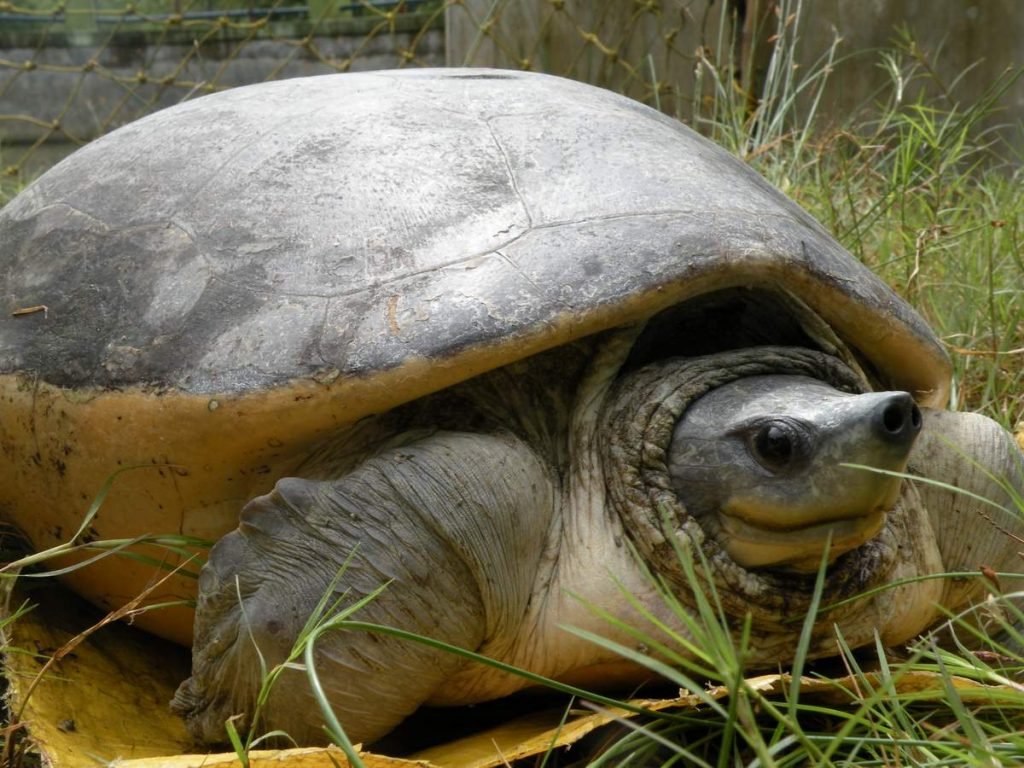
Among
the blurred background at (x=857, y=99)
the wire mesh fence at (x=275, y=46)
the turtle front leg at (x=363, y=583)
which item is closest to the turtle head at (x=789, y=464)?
the turtle front leg at (x=363, y=583)

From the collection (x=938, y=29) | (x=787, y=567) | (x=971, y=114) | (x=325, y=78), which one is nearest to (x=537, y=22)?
(x=938, y=29)

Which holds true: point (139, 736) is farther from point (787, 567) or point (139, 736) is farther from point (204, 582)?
point (787, 567)

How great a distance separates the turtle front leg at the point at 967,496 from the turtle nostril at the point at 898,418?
529 mm

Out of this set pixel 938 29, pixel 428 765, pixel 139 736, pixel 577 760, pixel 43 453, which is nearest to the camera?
pixel 428 765

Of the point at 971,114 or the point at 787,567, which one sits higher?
the point at 971,114

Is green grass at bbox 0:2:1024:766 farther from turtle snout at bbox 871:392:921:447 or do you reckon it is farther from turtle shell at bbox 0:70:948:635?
turtle shell at bbox 0:70:948:635

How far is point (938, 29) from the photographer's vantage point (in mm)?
5426

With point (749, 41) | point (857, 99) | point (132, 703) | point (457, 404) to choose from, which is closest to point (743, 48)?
point (749, 41)

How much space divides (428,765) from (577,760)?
285 millimetres

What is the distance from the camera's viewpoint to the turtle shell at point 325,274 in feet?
5.90

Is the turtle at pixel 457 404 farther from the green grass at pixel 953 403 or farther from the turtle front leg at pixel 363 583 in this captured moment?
the green grass at pixel 953 403

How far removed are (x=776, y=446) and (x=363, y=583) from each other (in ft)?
1.97

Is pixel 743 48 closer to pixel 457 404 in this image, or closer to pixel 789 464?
pixel 457 404

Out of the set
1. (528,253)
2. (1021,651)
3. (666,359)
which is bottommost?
(1021,651)
